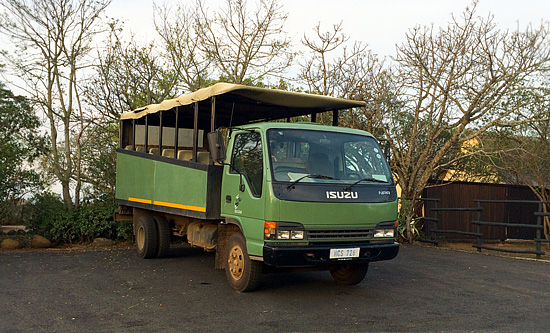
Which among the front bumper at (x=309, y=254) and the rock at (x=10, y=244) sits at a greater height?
the front bumper at (x=309, y=254)

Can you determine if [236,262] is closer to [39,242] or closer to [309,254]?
[309,254]

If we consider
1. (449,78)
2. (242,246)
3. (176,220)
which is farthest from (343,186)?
(449,78)

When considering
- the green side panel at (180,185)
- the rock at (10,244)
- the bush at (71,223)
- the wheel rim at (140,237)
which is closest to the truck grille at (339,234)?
the green side panel at (180,185)

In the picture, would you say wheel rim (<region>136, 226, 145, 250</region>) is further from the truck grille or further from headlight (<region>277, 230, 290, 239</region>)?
the truck grille

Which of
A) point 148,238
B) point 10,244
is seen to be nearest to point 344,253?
point 148,238

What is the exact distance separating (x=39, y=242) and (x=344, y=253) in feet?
28.5

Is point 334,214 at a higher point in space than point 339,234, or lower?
higher

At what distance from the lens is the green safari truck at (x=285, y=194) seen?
6.71 meters

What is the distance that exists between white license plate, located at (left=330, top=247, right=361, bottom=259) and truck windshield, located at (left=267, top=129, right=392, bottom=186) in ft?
2.94

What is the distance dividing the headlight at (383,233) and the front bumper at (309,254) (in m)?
0.15

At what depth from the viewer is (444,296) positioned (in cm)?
736

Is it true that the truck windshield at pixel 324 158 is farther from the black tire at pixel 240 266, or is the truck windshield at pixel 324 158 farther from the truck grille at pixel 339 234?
the black tire at pixel 240 266

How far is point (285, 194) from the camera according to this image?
263 inches

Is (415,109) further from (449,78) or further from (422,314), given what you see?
(422,314)
